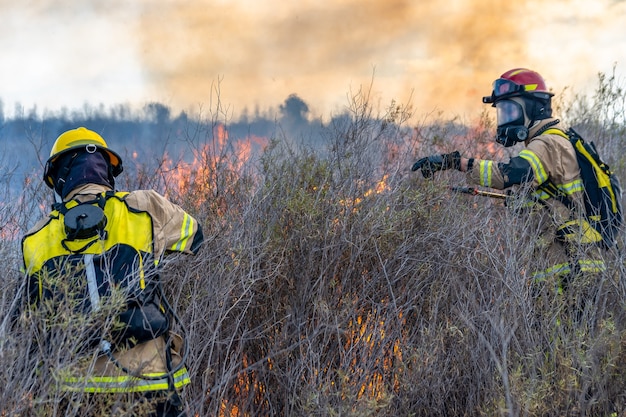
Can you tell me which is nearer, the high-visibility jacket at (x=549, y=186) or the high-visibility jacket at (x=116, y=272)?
the high-visibility jacket at (x=116, y=272)

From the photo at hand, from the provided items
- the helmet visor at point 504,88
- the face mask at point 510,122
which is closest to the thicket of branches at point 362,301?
the face mask at point 510,122

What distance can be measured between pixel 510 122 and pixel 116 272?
3484 millimetres

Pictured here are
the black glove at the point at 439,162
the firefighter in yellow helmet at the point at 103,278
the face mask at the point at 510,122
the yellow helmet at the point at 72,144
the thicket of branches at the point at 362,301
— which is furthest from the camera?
the face mask at the point at 510,122

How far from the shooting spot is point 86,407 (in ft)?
9.09

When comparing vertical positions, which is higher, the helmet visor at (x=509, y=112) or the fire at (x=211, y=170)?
the helmet visor at (x=509, y=112)

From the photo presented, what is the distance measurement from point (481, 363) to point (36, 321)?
252 centimetres

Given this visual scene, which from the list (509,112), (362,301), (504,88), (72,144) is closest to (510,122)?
(509,112)

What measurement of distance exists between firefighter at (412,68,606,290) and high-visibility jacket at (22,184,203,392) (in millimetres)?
2387

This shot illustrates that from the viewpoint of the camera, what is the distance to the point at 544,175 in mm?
4641

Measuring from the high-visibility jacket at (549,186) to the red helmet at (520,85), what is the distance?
38cm

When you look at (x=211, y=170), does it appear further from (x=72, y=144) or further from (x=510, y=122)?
(x=510, y=122)

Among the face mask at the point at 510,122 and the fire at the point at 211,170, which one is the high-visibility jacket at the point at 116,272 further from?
the face mask at the point at 510,122

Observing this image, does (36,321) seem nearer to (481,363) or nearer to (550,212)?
(481,363)

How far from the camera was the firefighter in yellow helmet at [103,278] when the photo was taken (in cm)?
276
